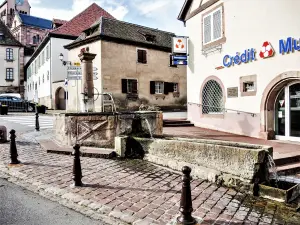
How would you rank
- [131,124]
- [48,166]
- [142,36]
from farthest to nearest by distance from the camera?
[142,36] < [131,124] < [48,166]

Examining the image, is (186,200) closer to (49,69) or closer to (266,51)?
(266,51)

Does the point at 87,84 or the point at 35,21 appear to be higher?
the point at 35,21

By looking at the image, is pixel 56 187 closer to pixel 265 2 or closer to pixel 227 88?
pixel 227 88

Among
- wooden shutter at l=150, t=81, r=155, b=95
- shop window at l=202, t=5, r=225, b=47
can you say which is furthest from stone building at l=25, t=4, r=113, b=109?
shop window at l=202, t=5, r=225, b=47

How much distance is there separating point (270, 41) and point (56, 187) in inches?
324

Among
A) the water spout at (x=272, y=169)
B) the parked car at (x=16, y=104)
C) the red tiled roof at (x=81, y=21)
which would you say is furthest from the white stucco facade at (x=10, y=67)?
the water spout at (x=272, y=169)

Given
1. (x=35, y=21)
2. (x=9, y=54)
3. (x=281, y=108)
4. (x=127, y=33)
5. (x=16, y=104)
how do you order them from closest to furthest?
(x=281, y=108) → (x=127, y=33) → (x=16, y=104) → (x=9, y=54) → (x=35, y=21)

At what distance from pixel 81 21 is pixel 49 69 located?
22.8 feet

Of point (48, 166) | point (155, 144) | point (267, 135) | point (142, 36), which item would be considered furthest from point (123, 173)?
point (142, 36)

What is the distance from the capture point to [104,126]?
7.68 metres

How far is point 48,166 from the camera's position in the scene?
6.34 metres

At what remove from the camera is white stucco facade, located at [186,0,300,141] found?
848 cm

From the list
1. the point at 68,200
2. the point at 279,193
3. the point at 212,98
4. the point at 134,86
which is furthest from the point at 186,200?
the point at 134,86

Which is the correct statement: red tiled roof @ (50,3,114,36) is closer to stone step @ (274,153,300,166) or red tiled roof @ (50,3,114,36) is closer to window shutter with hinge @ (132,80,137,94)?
window shutter with hinge @ (132,80,137,94)
